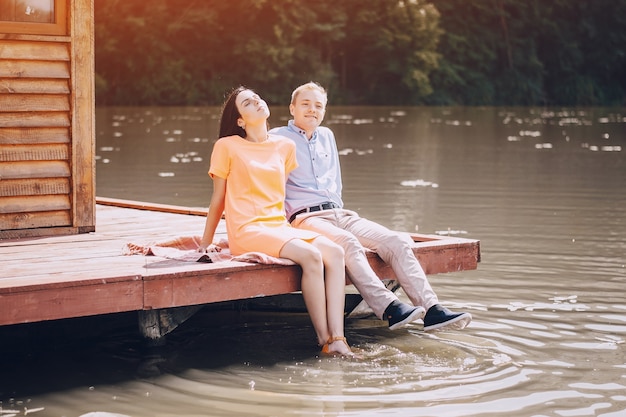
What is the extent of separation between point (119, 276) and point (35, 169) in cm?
181

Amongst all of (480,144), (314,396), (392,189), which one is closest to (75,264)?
(314,396)

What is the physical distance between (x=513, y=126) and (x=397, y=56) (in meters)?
22.2

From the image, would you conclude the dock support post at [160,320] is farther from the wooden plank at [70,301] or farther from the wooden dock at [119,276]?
the wooden plank at [70,301]

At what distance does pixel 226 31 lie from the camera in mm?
51562

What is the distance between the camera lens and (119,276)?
564 cm

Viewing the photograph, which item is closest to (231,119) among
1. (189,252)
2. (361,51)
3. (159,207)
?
(189,252)

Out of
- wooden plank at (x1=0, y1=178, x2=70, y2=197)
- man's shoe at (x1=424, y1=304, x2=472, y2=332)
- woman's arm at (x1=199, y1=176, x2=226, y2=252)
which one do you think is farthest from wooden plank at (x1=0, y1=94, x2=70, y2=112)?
man's shoe at (x1=424, y1=304, x2=472, y2=332)

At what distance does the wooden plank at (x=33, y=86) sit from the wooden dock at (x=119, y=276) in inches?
35.5

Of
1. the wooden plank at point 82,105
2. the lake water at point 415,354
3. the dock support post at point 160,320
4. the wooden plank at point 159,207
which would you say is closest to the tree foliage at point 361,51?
the lake water at point 415,354

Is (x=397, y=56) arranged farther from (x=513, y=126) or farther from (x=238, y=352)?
(x=238, y=352)

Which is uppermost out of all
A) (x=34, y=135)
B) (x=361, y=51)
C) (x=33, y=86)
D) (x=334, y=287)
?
(x=361, y=51)

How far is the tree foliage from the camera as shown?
4994 cm

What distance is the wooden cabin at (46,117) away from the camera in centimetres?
709

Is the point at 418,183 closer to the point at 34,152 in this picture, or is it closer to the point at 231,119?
the point at 34,152
